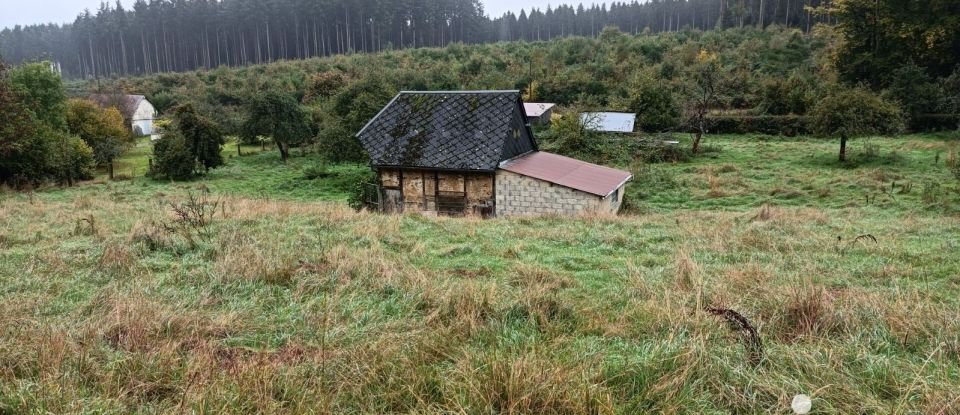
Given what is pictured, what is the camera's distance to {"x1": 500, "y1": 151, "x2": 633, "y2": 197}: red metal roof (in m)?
16.1

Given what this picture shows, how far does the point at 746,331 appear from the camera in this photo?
3.95 meters

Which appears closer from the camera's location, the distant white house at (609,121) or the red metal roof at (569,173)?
the red metal roof at (569,173)

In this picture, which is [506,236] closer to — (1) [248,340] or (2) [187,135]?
(1) [248,340]

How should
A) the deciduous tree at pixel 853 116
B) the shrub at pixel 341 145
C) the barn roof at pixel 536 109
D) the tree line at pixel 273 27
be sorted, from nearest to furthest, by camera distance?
the deciduous tree at pixel 853 116
the shrub at pixel 341 145
the barn roof at pixel 536 109
the tree line at pixel 273 27

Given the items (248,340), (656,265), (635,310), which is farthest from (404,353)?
(656,265)

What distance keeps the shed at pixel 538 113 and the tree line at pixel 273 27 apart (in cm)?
4061

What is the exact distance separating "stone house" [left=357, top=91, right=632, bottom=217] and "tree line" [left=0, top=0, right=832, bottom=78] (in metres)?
59.4

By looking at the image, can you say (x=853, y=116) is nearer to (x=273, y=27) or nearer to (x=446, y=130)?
(x=446, y=130)

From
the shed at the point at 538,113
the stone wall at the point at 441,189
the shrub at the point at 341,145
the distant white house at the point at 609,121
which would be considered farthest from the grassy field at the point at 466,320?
the shed at the point at 538,113

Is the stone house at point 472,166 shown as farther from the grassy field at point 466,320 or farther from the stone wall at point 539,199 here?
the grassy field at point 466,320

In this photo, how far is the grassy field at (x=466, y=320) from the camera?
3.08m

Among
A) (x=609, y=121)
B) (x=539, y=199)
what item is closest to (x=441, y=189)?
(x=539, y=199)

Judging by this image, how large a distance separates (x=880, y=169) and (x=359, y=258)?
23014mm

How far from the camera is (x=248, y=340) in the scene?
4.19m
